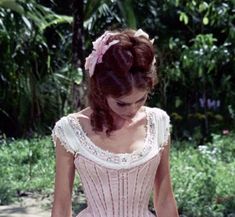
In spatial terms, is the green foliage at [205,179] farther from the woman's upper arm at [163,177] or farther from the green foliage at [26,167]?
the woman's upper arm at [163,177]


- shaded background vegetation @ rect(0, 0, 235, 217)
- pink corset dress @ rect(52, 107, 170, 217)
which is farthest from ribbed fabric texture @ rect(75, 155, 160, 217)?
shaded background vegetation @ rect(0, 0, 235, 217)

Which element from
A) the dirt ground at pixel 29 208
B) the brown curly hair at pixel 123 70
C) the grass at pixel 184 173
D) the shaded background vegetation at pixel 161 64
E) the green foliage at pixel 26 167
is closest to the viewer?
the brown curly hair at pixel 123 70

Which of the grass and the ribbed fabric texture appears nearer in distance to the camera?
the ribbed fabric texture

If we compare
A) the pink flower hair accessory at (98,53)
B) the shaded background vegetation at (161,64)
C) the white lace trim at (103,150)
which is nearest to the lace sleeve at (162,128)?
the white lace trim at (103,150)

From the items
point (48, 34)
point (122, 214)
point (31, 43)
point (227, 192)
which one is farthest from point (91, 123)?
point (48, 34)

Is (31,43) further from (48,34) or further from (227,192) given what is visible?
(227,192)

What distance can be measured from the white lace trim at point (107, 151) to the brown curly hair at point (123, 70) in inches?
4.1

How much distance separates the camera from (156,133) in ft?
6.67

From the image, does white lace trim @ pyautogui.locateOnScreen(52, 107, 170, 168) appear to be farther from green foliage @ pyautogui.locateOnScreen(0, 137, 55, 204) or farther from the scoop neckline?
green foliage @ pyautogui.locateOnScreen(0, 137, 55, 204)

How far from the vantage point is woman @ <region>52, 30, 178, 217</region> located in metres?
1.87

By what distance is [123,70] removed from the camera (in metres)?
1.81

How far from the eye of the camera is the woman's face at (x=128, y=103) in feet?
6.04

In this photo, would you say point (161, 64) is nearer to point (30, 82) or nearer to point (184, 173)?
point (30, 82)

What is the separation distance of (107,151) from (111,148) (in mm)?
16
